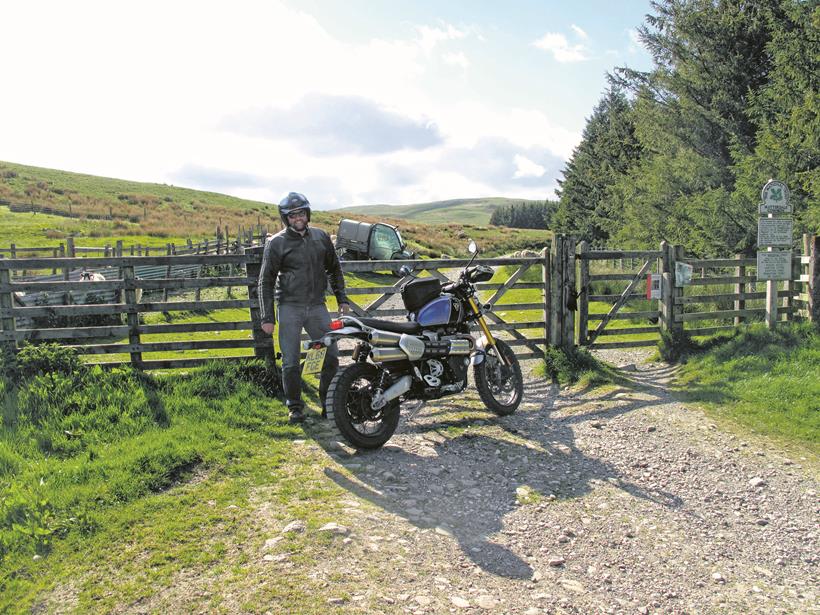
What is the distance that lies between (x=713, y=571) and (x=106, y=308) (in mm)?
6893

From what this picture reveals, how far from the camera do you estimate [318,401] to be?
24.5ft

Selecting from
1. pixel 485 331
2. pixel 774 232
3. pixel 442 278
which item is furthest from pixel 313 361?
pixel 774 232

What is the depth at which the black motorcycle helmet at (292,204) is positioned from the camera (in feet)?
20.6

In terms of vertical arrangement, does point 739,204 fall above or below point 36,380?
above

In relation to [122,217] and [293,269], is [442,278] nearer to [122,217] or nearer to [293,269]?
[293,269]

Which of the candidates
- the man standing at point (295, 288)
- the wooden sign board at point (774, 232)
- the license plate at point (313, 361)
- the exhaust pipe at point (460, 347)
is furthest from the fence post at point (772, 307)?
the license plate at point (313, 361)

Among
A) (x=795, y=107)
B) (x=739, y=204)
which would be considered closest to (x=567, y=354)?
(x=795, y=107)

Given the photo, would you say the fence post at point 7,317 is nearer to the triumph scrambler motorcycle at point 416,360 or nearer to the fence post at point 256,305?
the fence post at point 256,305

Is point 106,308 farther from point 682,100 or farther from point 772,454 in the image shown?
point 682,100

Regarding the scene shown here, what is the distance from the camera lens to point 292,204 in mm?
6324

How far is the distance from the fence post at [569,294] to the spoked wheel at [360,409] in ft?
13.7

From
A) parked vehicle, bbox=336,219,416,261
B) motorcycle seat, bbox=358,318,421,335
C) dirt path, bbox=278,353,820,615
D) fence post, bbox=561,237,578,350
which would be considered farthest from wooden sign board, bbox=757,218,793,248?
parked vehicle, bbox=336,219,416,261

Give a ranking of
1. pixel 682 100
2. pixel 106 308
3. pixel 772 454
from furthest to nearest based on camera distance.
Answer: pixel 682 100 < pixel 106 308 < pixel 772 454

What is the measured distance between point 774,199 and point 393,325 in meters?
7.22
